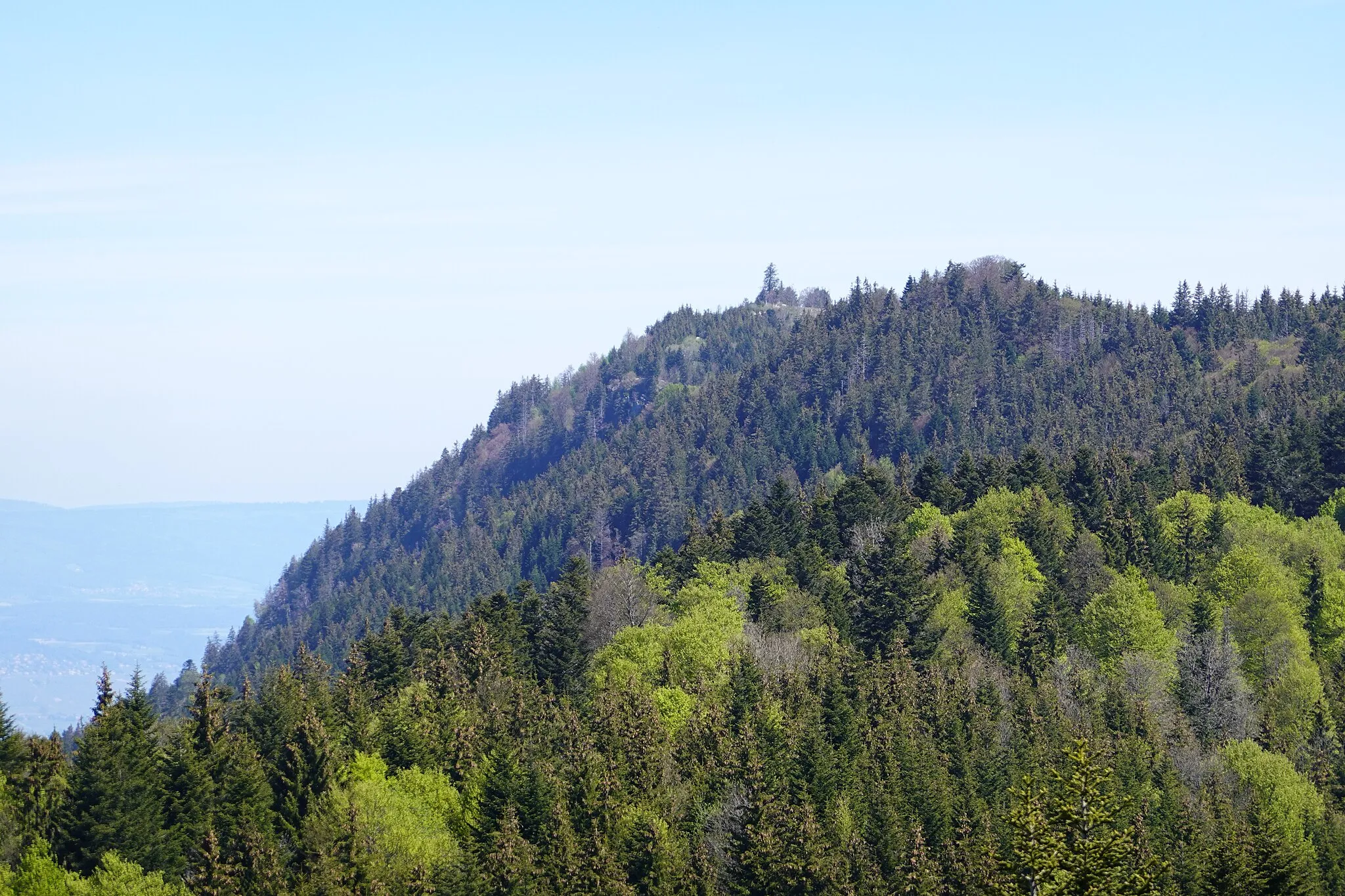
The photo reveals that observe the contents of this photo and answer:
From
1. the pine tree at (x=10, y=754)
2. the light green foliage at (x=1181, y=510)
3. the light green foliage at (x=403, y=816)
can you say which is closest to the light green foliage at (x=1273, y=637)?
the light green foliage at (x=1181, y=510)

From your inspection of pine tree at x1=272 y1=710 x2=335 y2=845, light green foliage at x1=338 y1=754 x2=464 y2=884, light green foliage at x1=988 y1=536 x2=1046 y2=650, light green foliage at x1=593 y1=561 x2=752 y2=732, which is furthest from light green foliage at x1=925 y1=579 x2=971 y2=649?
pine tree at x1=272 y1=710 x2=335 y2=845

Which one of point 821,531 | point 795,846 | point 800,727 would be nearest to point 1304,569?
point 821,531

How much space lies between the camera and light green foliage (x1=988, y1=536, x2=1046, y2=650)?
107 m

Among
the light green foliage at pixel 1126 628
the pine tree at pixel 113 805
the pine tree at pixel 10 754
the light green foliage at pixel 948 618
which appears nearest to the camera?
the pine tree at pixel 113 805

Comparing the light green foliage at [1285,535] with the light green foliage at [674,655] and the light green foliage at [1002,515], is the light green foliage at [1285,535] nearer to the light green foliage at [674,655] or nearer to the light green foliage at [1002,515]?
the light green foliage at [1002,515]

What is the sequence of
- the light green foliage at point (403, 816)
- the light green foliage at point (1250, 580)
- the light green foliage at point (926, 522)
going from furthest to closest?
the light green foliage at point (926, 522), the light green foliage at point (1250, 580), the light green foliage at point (403, 816)

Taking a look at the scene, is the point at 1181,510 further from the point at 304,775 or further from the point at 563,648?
the point at 304,775

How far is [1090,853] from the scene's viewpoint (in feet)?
131

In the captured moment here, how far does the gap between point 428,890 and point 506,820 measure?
5688 millimetres

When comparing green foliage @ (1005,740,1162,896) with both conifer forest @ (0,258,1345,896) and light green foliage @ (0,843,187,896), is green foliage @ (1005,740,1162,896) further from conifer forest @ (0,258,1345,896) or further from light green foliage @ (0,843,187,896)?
light green foliage @ (0,843,187,896)

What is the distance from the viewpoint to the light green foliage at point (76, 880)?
59.9m

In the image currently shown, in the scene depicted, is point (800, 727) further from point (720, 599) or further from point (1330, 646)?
point (1330, 646)

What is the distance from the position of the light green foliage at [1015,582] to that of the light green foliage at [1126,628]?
446 cm

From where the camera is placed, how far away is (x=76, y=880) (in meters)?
61.1
